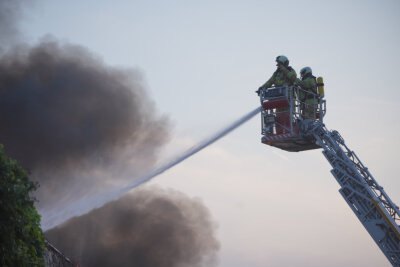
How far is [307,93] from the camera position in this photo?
20.9m

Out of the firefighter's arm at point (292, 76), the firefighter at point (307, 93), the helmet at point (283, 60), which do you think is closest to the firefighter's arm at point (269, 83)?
the firefighter's arm at point (292, 76)

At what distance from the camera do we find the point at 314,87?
21.0 m

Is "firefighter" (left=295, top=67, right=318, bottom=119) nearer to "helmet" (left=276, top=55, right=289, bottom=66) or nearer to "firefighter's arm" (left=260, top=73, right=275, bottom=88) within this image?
"helmet" (left=276, top=55, right=289, bottom=66)

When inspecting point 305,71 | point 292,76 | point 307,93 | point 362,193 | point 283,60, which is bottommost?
point 362,193

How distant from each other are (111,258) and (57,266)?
738 inches

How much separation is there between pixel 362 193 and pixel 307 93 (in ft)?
14.9

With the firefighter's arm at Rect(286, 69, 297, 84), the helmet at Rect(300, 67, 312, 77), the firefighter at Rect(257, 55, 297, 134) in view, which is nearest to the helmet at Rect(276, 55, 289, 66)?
the firefighter at Rect(257, 55, 297, 134)

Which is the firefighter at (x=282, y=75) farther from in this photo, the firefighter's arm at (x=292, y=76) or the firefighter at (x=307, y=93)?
the firefighter at (x=307, y=93)

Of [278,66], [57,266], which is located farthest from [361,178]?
[57,266]

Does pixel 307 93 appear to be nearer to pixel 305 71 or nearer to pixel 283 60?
pixel 305 71

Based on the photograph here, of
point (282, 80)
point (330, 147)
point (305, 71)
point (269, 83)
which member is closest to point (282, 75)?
point (282, 80)

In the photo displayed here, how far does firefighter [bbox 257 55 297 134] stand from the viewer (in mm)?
20438

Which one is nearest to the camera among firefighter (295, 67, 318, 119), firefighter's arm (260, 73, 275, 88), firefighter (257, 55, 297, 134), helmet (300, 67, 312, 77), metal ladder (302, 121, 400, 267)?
metal ladder (302, 121, 400, 267)

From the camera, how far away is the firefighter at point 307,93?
67.9 ft
